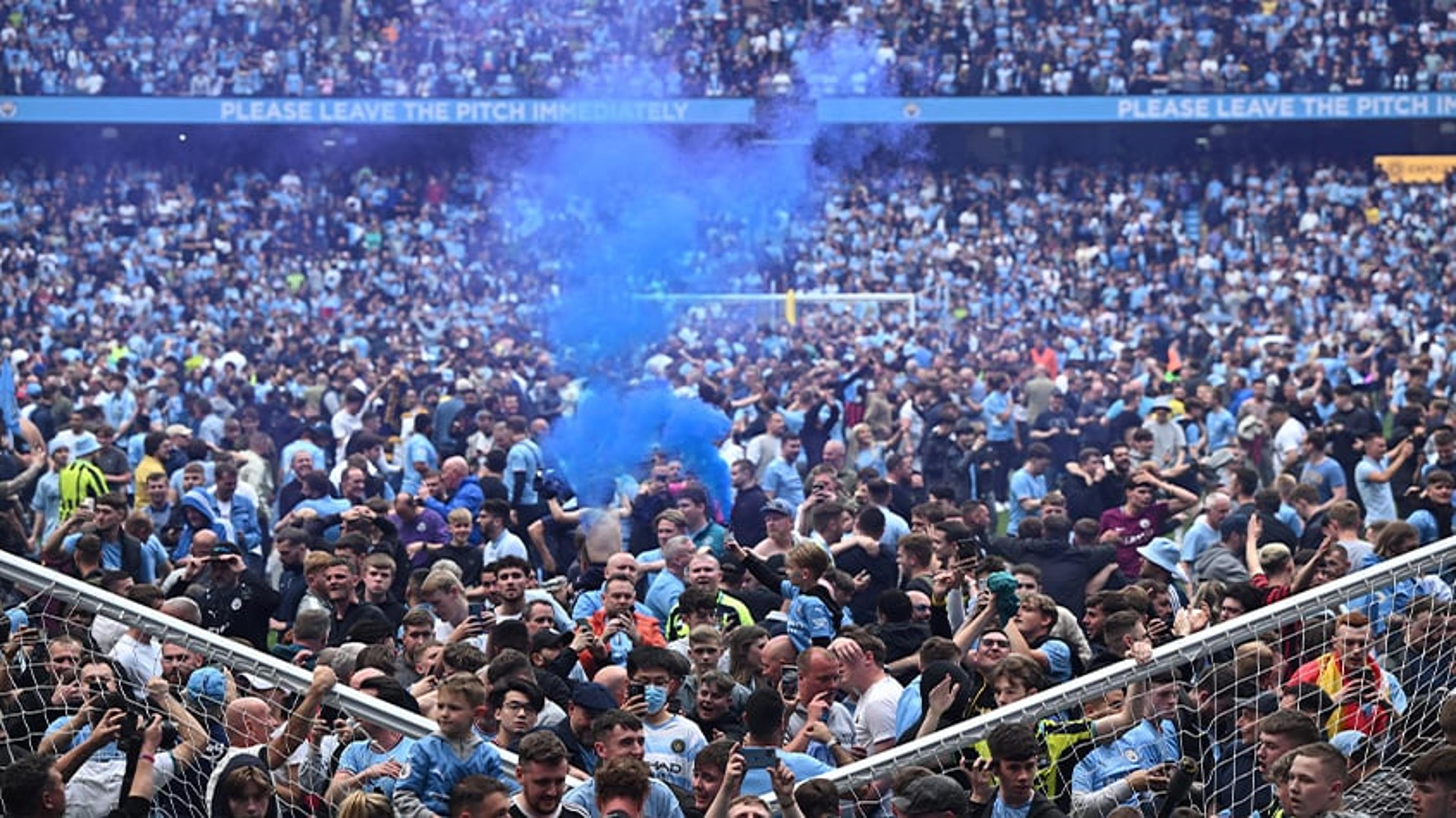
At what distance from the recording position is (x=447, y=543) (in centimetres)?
1144

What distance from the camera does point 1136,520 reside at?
11.7m

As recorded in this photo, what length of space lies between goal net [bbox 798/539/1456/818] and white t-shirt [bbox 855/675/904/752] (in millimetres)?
460

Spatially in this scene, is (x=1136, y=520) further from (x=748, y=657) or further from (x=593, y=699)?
(x=593, y=699)

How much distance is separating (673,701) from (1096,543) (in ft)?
13.8

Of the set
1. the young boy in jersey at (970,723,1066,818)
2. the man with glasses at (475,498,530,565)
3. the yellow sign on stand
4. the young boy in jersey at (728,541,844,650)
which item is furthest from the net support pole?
the yellow sign on stand

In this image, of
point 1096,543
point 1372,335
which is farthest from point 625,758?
point 1372,335

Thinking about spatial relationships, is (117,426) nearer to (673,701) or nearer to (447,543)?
(447,543)

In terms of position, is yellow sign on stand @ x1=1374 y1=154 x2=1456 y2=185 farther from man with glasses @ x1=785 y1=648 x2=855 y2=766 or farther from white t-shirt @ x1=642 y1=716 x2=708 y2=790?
white t-shirt @ x1=642 y1=716 x2=708 y2=790

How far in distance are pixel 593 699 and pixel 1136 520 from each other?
5321mm

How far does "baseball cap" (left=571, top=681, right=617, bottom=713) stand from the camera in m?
7.12

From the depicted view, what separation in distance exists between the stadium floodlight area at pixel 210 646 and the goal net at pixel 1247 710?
1.27 meters

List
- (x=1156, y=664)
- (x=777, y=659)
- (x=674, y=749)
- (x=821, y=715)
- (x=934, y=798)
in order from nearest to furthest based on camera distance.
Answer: (x=934, y=798)
(x=1156, y=664)
(x=674, y=749)
(x=821, y=715)
(x=777, y=659)

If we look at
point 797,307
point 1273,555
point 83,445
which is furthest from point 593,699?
point 797,307

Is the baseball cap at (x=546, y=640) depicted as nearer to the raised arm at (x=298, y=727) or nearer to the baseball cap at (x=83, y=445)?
the raised arm at (x=298, y=727)
